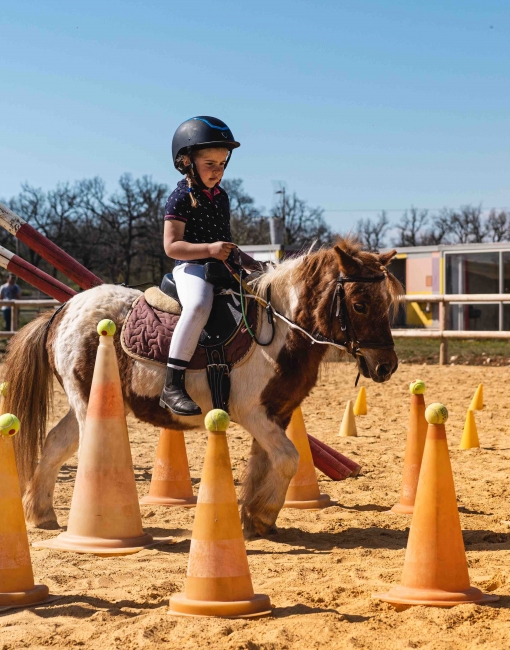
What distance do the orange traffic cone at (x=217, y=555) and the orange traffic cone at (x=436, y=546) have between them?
666 mm

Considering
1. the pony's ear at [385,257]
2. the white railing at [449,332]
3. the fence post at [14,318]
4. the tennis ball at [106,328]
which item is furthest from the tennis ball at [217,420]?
the fence post at [14,318]

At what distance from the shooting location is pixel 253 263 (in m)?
5.86

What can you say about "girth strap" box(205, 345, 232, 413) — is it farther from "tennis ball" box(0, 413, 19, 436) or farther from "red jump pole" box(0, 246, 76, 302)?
"red jump pole" box(0, 246, 76, 302)

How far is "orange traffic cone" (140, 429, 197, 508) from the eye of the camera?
642 cm

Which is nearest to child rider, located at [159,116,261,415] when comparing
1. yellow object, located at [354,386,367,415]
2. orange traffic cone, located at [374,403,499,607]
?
orange traffic cone, located at [374,403,499,607]

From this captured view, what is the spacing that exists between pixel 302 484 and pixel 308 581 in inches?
86.1

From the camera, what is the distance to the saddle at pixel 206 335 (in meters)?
5.28

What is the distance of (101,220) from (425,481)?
184 feet

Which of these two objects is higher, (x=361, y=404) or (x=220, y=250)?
(x=220, y=250)

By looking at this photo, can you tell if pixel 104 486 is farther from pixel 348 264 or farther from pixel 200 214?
pixel 348 264

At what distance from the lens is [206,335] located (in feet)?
17.5

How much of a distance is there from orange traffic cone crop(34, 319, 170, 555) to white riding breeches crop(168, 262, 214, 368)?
17.5 inches

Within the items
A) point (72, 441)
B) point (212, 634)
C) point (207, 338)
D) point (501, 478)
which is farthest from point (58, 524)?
point (501, 478)

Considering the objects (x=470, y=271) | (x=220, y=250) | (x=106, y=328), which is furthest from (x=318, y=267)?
(x=470, y=271)
